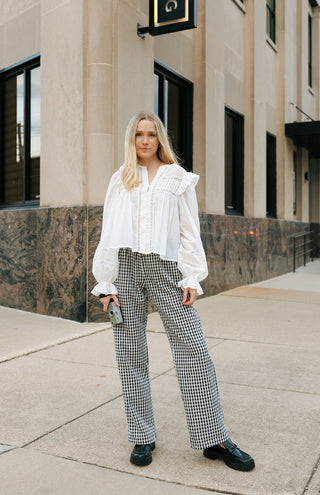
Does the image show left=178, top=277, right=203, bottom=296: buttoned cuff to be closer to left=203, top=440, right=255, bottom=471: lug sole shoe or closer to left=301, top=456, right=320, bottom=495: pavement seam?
left=203, top=440, right=255, bottom=471: lug sole shoe

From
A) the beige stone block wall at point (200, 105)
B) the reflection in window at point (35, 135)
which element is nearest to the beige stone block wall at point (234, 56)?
the beige stone block wall at point (200, 105)

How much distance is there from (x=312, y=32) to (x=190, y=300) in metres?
18.2

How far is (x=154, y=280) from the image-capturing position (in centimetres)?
297

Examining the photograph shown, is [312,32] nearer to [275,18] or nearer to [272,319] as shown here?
[275,18]

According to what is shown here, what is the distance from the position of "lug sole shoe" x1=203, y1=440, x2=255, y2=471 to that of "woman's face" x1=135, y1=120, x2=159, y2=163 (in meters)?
1.70

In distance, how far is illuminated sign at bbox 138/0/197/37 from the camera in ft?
22.6

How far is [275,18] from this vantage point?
14250 mm

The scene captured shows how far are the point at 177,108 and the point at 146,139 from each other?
21.6 ft

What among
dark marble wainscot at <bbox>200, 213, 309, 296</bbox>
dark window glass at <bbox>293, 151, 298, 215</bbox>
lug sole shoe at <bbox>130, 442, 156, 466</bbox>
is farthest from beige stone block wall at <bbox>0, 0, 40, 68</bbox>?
dark window glass at <bbox>293, 151, 298, 215</bbox>

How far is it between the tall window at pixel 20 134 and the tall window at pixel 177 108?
6.53 ft

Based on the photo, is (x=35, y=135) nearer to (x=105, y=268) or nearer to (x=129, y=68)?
(x=129, y=68)

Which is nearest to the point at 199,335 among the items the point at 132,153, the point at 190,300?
the point at 190,300

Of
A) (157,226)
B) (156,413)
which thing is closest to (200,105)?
(156,413)

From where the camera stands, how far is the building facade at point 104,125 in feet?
22.9
